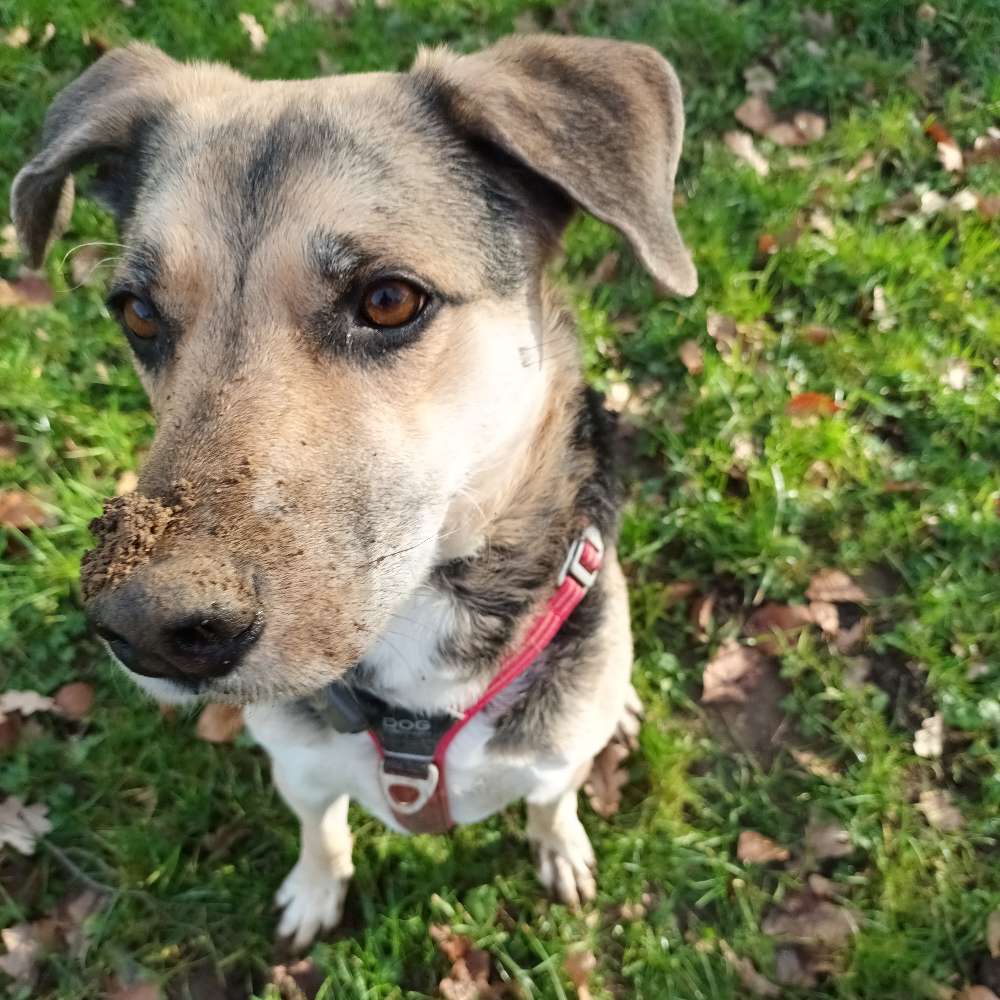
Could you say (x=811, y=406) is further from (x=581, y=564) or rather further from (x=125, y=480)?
(x=125, y=480)

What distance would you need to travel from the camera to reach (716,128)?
5.73 m

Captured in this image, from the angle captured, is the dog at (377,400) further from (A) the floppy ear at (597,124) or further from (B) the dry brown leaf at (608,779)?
(B) the dry brown leaf at (608,779)

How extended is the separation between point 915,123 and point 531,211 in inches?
163

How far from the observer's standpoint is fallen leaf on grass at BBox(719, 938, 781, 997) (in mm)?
3688

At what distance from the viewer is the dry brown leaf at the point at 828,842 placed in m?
3.96

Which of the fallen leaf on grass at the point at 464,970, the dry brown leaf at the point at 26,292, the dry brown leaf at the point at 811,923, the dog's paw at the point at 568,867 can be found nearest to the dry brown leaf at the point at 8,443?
the dry brown leaf at the point at 26,292

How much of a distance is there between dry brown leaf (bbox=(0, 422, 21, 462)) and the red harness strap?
290 centimetres

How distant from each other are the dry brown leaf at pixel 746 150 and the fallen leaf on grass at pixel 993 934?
157 inches

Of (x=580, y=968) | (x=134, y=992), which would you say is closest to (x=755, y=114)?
(x=580, y=968)

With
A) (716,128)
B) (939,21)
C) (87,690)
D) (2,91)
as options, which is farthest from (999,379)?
(2,91)

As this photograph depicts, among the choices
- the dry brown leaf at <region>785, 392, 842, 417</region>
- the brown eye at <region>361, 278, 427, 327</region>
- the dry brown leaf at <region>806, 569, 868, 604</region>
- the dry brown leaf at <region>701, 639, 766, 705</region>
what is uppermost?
the brown eye at <region>361, 278, 427, 327</region>

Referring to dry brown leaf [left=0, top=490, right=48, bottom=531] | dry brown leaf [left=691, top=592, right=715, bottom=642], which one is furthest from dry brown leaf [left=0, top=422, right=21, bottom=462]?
dry brown leaf [left=691, top=592, right=715, bottom=642]

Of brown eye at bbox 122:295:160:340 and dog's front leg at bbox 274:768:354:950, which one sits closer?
brown eye at bbox 122:295:160:340

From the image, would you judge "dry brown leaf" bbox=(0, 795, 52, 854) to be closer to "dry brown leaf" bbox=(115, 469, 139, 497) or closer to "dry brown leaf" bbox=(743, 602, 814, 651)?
"dry brown leaf" bbox=(115, 469, 139, 497)
